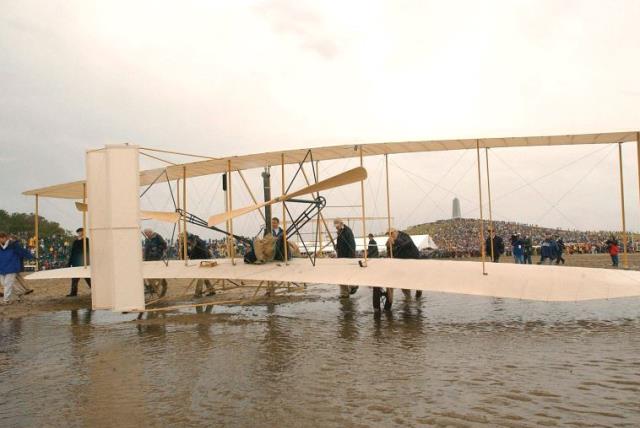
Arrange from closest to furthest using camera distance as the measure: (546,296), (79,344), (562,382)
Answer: (562,382) < (79,344) < (546,296)

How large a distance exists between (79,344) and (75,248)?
8097 mm

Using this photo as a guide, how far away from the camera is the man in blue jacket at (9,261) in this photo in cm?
1279

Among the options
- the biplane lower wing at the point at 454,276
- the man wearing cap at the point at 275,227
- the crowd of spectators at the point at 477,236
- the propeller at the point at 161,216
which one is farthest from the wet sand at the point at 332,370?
the crowd of spectators at the point at 477,236

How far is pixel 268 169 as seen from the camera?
1250cm

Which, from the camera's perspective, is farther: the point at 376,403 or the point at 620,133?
the point at 620,133

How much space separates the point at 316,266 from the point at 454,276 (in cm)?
274

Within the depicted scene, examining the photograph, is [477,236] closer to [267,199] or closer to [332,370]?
[267,199]

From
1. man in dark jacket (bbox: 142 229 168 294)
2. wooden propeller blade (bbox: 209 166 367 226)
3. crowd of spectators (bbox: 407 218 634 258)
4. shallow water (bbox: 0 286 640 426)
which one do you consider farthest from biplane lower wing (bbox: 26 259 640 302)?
crowd of spectators (bbox: 407 218 634 258)

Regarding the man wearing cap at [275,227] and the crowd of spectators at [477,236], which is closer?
the man wearing cap at [275,227]

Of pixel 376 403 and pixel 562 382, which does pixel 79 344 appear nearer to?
pixel 376 403

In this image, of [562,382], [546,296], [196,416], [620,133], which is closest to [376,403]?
[196,416]

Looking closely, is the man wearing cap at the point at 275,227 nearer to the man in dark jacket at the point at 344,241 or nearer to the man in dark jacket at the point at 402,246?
the man in dark jacket at the point at 344,241

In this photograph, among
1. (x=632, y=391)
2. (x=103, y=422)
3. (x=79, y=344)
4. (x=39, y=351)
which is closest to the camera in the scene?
(x=103, y=422)

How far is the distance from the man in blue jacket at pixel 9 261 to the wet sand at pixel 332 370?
12.2 feet
